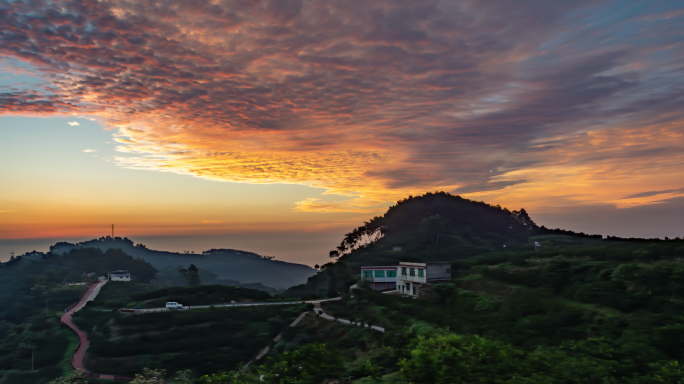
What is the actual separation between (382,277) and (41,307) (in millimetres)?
69207

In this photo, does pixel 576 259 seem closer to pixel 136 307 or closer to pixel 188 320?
pixel 188 320

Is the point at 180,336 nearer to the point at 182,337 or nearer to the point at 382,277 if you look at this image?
the point at 182,337

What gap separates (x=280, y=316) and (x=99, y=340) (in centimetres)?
2470

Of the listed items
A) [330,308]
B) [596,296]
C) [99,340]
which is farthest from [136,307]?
[596,296]

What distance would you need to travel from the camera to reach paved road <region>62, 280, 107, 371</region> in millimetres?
54713

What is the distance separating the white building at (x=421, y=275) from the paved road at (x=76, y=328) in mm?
45691

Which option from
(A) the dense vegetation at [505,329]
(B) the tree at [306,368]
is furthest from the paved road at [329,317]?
(B) the tree at [306,368]

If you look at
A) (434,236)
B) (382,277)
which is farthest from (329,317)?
(434,236)

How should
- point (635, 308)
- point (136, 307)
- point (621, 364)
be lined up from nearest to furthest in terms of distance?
point (621, 364) < point (635, 308) < point (136, 307)

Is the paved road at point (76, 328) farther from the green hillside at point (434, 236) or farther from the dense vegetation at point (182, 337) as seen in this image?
the green hillside at point (434, 236)

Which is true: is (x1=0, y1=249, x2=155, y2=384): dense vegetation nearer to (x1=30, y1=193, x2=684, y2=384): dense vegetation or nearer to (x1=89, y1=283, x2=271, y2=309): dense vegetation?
(x1=30, y1=193, x2=684, y2=384): dense vegetation

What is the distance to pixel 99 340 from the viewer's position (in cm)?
5922

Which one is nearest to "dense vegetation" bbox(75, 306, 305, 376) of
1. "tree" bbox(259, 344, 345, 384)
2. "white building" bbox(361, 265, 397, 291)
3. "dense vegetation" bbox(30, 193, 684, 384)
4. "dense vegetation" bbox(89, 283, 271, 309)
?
"dense vegetation" bbox(30, 193, 684, 384)

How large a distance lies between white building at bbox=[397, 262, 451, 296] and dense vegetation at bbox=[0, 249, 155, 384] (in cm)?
4773
